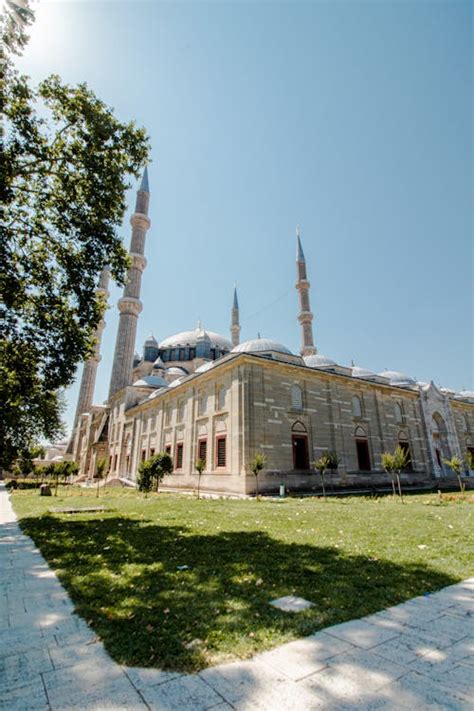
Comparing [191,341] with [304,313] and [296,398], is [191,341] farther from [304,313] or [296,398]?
[296,398]

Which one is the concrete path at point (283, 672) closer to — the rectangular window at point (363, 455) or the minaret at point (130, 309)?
the rectangular window at point (363, 455)

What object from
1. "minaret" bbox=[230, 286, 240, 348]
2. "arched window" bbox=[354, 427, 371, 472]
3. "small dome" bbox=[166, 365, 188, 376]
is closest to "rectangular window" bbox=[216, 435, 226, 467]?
"arched window" bbox=[354, 427, 371, 472]

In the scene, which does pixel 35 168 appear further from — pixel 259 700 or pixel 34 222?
pixel 259 700

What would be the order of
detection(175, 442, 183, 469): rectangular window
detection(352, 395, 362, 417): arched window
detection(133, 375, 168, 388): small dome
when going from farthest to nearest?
detection(133, 375, 168, 388): small dome
detection(175, 442, 183, 469): rectangular window
detection(352, 395, 362, 417): arched window

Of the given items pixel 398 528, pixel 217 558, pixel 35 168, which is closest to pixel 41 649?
pixel 217 558

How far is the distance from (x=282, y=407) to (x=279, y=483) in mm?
4234

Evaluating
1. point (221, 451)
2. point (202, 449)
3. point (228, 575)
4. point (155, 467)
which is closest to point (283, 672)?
point (228, 575)

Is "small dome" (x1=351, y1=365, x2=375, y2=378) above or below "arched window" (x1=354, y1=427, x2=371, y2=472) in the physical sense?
above

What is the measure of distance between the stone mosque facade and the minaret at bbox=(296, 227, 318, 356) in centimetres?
11

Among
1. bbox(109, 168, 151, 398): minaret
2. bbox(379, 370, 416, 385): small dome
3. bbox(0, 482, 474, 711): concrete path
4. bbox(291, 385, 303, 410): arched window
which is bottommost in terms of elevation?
bbox(0, 482, 474, 711): concrete path

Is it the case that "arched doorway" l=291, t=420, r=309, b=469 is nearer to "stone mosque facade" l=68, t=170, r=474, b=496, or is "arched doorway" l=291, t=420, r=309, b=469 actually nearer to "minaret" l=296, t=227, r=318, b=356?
"stone mosque facade" l=68, t=170, r=474, b=496

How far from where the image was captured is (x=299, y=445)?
69.0 feet

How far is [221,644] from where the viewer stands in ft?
8.31

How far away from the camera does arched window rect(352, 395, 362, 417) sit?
24859 millimetres
